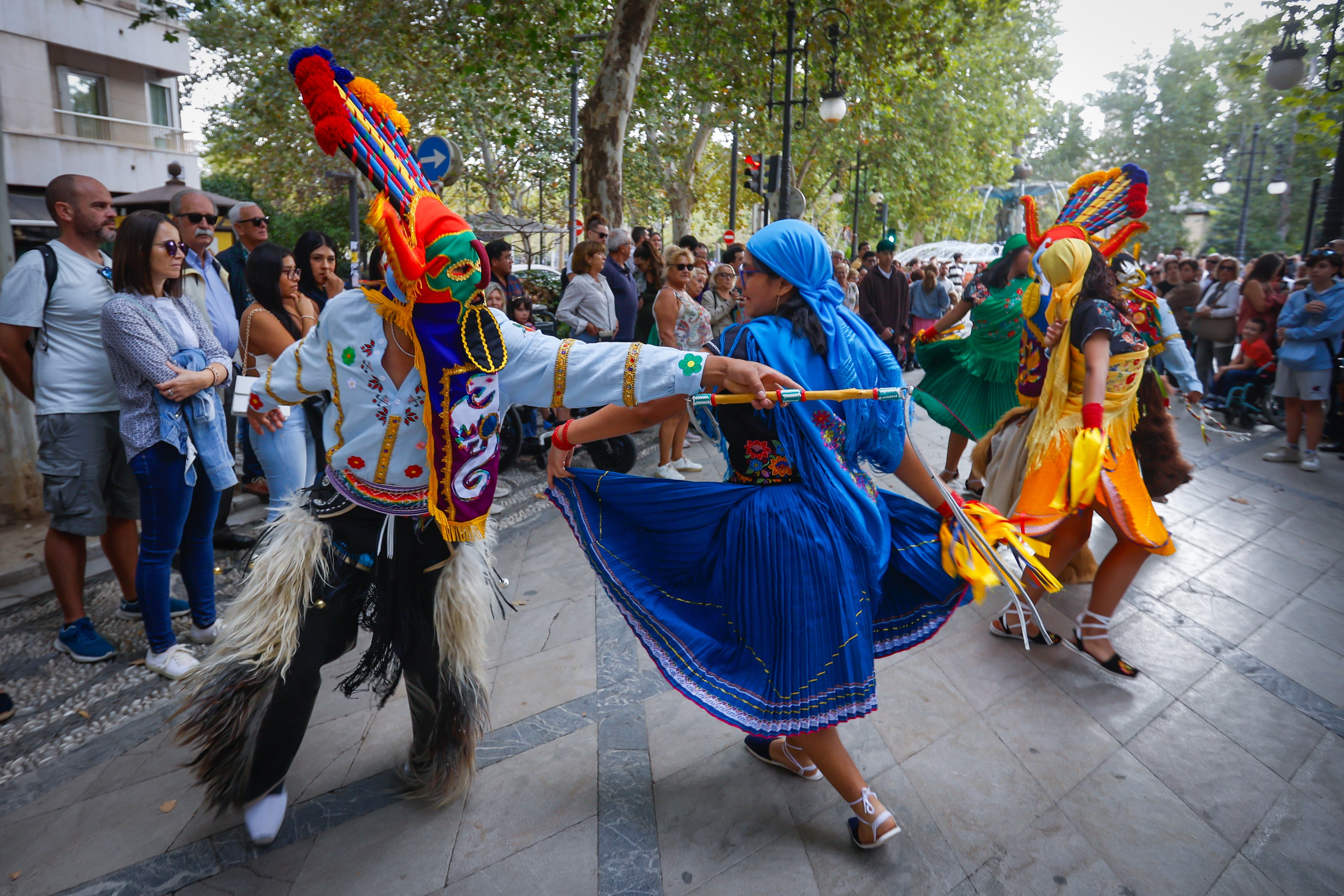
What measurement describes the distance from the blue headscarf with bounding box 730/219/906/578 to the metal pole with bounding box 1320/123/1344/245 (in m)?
8.77

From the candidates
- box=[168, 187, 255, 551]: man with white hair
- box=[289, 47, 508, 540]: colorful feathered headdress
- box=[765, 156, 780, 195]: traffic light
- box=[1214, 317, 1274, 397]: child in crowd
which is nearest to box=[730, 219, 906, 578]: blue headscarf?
box=[289, 47, 508, 540]: colorful feathered headdress

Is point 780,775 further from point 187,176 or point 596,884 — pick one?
point 187,176

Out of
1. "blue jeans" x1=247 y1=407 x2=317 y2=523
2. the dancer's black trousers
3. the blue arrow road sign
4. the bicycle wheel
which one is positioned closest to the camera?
the dancer's black trousers

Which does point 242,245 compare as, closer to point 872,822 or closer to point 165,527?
point 165,527

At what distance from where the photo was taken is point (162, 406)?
3410 mm

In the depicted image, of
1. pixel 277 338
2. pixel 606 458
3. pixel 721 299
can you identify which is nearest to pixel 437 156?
pixel 721 299

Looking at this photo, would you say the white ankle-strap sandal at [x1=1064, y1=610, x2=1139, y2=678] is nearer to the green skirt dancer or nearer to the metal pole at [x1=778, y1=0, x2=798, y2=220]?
the green skirt dancer

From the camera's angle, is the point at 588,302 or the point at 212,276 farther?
the point at 588,302

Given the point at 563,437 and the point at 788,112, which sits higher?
the point at 788,112

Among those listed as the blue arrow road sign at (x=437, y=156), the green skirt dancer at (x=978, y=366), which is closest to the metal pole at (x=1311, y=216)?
the green skirt dancer at (x=978, y=366)

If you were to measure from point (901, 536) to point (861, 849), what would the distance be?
1001 millimetres

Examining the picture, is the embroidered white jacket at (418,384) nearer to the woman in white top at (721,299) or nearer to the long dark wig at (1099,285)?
the long dark wig at (1099,285)

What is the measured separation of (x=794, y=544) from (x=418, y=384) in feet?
3.93

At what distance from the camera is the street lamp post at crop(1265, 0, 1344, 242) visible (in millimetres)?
8305
